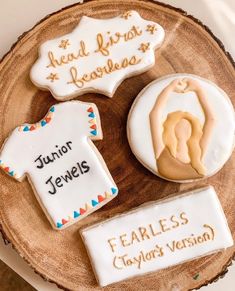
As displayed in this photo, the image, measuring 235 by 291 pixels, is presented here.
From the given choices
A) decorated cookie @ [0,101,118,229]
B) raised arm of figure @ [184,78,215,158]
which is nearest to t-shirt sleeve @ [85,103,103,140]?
decorated cookie @ [0,101,118,229]

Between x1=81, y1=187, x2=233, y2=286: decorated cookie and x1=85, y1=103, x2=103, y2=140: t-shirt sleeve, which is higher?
x1=85, y1=103, x2=103, y2=140: t-shirt sleeve

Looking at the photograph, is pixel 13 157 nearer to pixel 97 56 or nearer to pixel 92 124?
pixel 92 124

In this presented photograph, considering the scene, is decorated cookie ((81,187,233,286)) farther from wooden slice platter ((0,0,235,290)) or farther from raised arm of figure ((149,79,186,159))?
raised arm of figure ((149,79,186,159))

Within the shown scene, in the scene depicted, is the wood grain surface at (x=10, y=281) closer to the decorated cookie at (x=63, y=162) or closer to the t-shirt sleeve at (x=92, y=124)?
the decorated cookie at (x=63, y=162)

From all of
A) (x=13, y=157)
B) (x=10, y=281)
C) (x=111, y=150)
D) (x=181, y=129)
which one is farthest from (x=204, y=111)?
(x=10, y=281)

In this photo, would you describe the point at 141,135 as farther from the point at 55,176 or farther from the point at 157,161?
the point at 55,176

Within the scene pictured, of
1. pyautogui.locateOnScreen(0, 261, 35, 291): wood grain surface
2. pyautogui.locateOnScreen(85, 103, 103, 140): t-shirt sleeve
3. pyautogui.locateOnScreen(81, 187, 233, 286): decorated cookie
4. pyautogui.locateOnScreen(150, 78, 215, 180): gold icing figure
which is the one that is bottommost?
pyautogui.locateOnScreen(0, 261, 35, 291): wood grain surface

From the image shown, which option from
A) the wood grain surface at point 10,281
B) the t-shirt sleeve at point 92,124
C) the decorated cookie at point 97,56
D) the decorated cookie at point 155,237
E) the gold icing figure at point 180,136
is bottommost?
the wood grain surface at point 10,281

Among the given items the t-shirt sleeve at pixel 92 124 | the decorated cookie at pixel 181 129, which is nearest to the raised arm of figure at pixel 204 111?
the decorated cookie at pixel 181 129
